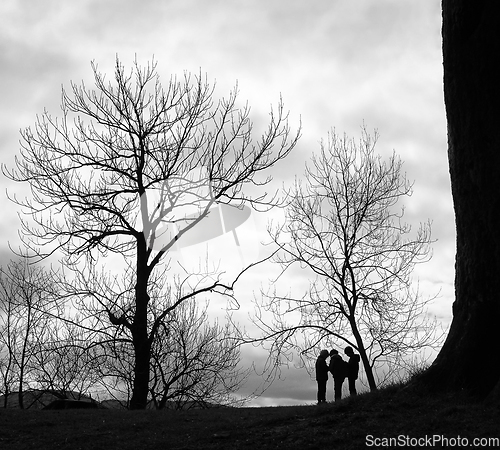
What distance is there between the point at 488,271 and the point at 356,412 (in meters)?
2.78

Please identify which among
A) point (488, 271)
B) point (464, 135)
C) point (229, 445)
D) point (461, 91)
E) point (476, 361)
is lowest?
point (229, 445)

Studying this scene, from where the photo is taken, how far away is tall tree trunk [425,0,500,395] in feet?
27.3

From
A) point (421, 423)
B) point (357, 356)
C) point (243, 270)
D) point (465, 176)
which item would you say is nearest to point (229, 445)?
point (421, 423)

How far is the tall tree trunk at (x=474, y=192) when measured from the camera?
27.3ft

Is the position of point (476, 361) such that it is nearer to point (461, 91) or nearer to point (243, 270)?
point (461, 91)

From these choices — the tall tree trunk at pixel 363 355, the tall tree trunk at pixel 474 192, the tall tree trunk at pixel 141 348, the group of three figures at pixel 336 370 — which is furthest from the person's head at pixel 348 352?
the tall tree trunk at pixel 474 192

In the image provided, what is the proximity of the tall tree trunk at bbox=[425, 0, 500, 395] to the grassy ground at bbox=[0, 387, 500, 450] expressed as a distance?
597mm

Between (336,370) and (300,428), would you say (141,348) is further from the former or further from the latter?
(300,428)

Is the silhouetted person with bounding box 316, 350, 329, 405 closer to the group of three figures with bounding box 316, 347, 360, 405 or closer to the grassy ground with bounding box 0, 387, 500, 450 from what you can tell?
the group of three figures with bounding box 316, 347, 360, 405

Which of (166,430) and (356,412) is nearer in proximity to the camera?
(356,412)

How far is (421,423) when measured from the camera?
24.3 feet

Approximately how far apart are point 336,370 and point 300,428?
6.91m

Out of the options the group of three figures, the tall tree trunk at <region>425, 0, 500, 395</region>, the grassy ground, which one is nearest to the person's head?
the group of three figures

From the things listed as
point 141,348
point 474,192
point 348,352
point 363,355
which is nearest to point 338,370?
point 348,352
